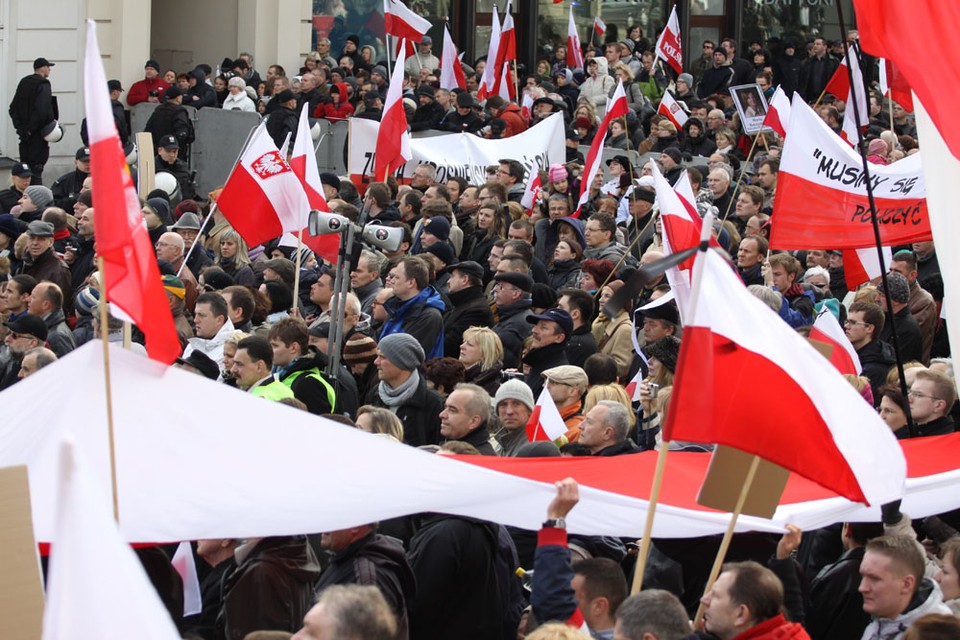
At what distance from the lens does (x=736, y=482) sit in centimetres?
478

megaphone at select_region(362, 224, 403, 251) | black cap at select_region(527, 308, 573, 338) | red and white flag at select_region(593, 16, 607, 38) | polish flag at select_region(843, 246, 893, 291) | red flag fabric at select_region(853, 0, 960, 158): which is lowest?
black cap at select_region(527, 308, 573, 338)

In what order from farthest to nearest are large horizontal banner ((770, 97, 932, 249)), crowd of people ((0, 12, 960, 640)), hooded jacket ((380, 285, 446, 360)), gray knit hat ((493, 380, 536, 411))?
hooded jacket ((380, 285, 446, 360)) < large horizontal banner ((770, 97, 932, 249)) < gray knit hat ((493, 380, 536, 411)) < crowd of people ((0, 12, 960, 640))

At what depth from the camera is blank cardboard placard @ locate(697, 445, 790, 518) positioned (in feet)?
15.6

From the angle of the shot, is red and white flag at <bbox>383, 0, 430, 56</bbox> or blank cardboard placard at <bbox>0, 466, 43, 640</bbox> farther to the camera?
red and white flag at <bbox>383, 0, 430, 56</bbox>

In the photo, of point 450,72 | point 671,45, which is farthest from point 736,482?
point 671,45

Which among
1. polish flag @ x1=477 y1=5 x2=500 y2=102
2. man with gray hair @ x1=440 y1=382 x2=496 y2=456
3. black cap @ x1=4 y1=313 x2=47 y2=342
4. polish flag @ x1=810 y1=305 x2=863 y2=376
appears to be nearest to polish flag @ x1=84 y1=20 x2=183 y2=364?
man with gray hair @ x1=440 y1=382 x2=496 y2=456

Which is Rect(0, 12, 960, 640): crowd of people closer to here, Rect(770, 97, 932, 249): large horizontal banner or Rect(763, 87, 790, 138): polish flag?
Rect(770, 97, 932, 249): large horizontal banner

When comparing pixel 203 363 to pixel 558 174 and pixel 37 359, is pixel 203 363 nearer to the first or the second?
pixel 37 359

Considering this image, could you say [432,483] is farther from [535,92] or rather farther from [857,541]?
[535,92]

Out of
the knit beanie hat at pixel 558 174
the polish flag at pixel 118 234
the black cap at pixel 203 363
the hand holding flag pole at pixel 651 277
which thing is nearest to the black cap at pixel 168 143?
the knit beanie hat at pixel 558 174

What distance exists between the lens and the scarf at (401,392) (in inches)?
301

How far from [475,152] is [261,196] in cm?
548

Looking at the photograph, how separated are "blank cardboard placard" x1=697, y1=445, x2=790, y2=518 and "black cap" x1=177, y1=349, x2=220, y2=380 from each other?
369 centimetres

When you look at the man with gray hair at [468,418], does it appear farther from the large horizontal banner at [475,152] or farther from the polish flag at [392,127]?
the large horizontal banner at [475,152]
